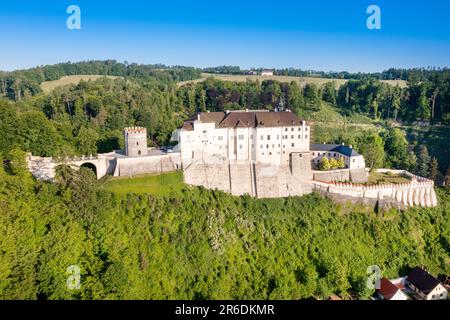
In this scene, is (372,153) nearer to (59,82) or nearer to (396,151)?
(396,151)

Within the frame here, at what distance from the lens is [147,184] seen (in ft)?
132

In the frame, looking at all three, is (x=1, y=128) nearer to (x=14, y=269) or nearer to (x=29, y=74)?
(x=14, y=269)

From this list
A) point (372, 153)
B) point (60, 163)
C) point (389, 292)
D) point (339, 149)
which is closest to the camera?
point (389, 292)

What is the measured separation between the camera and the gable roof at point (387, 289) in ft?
124

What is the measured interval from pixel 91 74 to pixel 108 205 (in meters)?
91.8

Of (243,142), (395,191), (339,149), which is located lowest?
(395,191)

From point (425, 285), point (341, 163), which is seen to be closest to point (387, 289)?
point (425, 285)

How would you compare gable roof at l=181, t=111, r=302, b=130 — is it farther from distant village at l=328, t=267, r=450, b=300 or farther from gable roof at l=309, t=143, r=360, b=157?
distant village at l=328, t=267, r=450, b=300

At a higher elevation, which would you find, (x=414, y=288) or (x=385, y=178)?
(x=385, y=178)

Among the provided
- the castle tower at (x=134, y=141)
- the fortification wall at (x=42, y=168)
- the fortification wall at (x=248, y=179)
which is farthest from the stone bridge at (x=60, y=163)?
the fortification wall at (x=248, y=179)

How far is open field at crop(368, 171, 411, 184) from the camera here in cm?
5062

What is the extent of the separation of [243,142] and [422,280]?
24.2 metres

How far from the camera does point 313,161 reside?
172 feet

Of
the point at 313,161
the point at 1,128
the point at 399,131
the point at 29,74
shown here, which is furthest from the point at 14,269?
the point at 29,74
